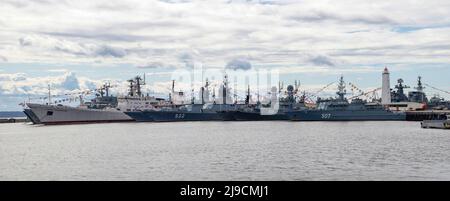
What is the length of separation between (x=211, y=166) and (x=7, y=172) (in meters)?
17.2

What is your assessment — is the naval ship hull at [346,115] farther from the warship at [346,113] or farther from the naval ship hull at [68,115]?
the naval ship hull at [68,115]

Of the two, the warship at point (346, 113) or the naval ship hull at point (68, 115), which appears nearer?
the naval ship hull at point (68, 115)

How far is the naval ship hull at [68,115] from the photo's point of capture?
591ft

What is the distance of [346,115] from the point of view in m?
193

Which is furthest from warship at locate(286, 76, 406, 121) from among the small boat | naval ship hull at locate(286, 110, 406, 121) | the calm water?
the calm water

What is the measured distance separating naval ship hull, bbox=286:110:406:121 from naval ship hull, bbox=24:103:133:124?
57394 mm

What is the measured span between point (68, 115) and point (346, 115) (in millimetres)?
87260

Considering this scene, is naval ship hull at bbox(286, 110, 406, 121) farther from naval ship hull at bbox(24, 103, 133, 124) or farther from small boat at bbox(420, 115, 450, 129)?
naval ship hull at bbox(24, 103, 133, 124)

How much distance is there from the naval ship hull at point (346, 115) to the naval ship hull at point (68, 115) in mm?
57394

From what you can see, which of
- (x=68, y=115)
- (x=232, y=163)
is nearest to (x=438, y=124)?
(x=232, y=163)

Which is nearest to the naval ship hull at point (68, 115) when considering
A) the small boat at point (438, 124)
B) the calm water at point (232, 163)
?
the small boat at point (438, 124)

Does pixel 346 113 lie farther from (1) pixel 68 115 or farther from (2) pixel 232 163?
(2) pixel 232 163
